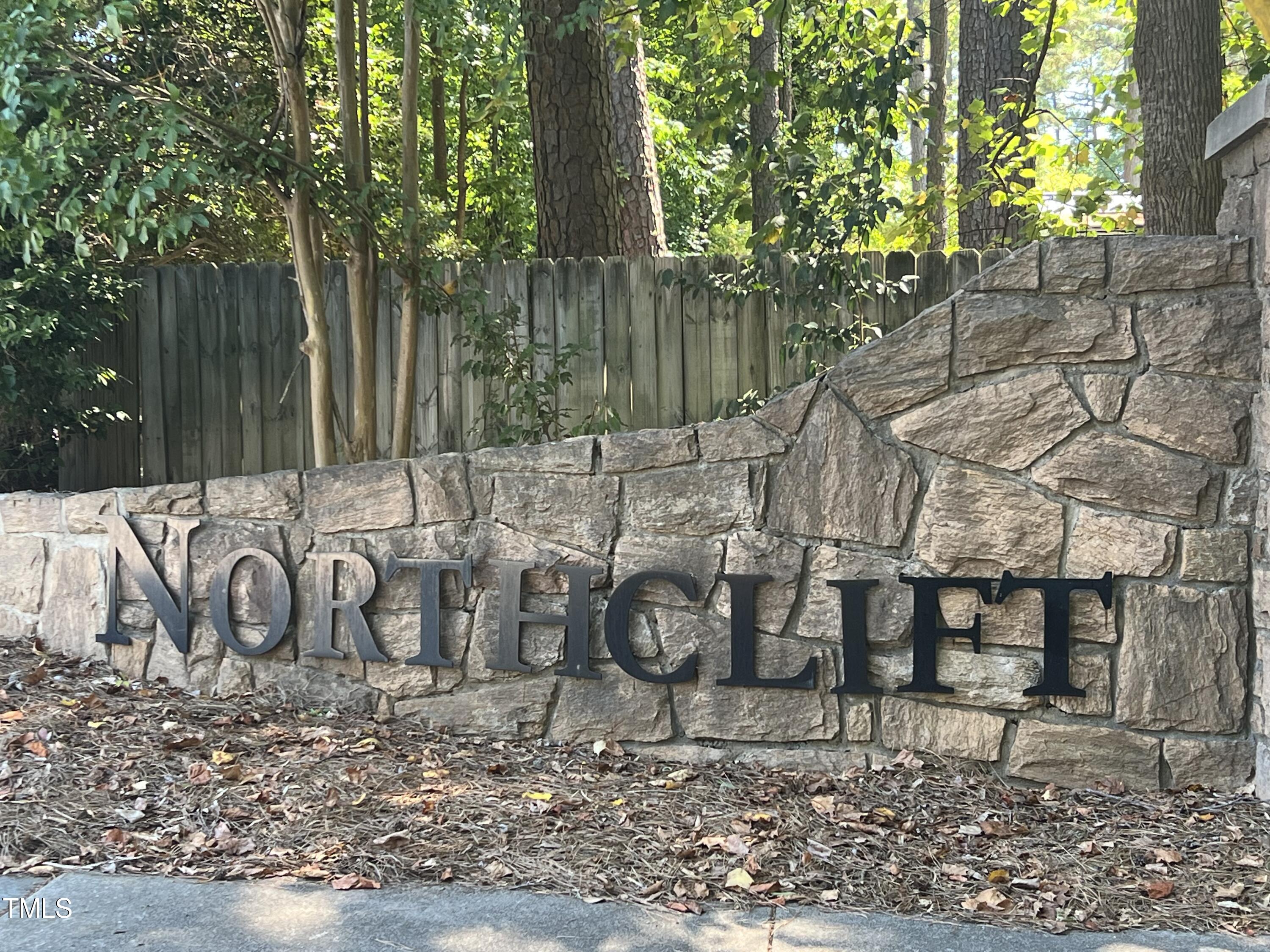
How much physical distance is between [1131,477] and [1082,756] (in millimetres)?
963

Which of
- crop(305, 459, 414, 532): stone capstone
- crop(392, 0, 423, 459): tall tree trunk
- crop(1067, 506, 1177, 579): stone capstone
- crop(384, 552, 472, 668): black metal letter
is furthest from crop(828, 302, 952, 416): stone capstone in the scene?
crop(392, 0, 423, 459): tall tree trunk

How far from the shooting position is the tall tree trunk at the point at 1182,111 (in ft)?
18.0

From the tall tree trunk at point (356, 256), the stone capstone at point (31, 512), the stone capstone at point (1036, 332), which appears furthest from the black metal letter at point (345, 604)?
the stone capstone at point (1036, 332)

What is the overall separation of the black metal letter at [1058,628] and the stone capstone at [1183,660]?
5.4 inches

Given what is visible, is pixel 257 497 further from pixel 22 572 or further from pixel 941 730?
pixel 941 730

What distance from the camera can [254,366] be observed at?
6.84 metres

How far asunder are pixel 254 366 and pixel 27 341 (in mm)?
1227

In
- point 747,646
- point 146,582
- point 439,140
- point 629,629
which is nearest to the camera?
point 747,646

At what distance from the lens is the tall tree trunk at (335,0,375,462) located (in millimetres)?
5312

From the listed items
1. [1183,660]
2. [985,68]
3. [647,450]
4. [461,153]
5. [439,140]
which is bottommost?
[1183,660]

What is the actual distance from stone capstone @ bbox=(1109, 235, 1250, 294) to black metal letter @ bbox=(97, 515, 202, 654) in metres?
3.69

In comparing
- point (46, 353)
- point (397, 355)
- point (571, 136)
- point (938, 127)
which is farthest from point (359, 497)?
point (938, 127)

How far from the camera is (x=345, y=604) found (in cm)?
471

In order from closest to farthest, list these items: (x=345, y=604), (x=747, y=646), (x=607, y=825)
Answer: (x=607, y=825) < (x=747, y=646) < (x=345, y=604)
